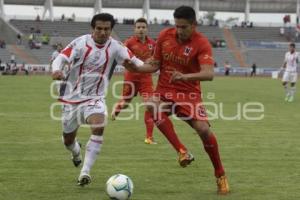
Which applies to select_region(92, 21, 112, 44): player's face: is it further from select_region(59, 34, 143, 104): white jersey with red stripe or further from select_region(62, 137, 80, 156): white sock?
select_region(62, 137, 80, 156): white sock

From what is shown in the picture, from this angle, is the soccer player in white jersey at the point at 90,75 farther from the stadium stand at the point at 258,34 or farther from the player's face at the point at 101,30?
the stadium stand at the point at 258,34

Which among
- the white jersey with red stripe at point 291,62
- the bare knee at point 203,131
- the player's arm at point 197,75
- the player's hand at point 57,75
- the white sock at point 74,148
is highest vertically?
the player's hand at point 57,75

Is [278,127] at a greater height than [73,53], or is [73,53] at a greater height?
[73,53]

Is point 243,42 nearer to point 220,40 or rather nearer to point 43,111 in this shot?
point 220,40

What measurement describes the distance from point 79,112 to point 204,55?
1.72 m

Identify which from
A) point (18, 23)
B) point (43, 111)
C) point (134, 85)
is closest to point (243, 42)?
point (18, 23)

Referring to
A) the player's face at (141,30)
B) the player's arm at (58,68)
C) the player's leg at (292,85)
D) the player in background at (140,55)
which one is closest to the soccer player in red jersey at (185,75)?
the player's arm at (58,68)

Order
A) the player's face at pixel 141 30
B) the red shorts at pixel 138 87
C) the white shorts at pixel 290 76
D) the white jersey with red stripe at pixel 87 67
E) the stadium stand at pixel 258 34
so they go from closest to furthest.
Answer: the white jersey with red stripe at pixel 87 67 → the player's face at pixel 141 30 → the red shorts at pixel 138 87 → the white shorts at pixel 290 76 → the stadium stand at pixel 258 34

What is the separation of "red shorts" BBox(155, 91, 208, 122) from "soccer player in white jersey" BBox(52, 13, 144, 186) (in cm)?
71

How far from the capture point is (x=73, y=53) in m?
7.67

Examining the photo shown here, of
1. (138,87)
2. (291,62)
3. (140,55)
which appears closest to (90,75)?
(140,55)

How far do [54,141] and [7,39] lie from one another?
179 feet

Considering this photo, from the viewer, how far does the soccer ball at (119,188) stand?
22.1 ft

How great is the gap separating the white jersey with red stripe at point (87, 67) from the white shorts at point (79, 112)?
7cm
